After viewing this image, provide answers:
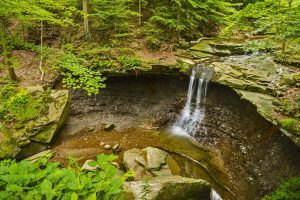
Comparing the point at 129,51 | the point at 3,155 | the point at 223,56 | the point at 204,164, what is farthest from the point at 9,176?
the point at 223,56

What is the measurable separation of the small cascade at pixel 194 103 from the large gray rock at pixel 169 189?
13.7ft

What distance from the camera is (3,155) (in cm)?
732

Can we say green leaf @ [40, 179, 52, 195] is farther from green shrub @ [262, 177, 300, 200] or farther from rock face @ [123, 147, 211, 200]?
green shrub @ [262, 177, 300, 200]

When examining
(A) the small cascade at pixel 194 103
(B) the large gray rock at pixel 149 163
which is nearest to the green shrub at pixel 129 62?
(A) the small cascade at pixel 194 103

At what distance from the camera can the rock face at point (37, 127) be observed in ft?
25.3

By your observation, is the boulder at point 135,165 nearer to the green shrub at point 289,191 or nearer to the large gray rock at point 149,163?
the large gray rock at point 149,163

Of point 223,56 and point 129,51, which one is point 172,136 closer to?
point 129,51

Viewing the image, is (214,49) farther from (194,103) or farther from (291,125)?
(291,125)

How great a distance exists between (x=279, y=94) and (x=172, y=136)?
14.5ft

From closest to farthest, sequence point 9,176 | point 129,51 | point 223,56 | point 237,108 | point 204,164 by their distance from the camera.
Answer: point 9,176 < point 204,164 < point 237,108 < point 129,51 < point 223,56

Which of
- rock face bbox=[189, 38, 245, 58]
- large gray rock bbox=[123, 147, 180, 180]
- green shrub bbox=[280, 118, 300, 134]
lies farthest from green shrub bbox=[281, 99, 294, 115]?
rock face bbox=[189, 38, 245, 58]

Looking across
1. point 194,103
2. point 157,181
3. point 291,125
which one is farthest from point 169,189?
point 194,103

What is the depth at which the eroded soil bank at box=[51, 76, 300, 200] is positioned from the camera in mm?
7306

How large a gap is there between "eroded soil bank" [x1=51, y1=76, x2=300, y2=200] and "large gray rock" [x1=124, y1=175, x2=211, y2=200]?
1232mm
